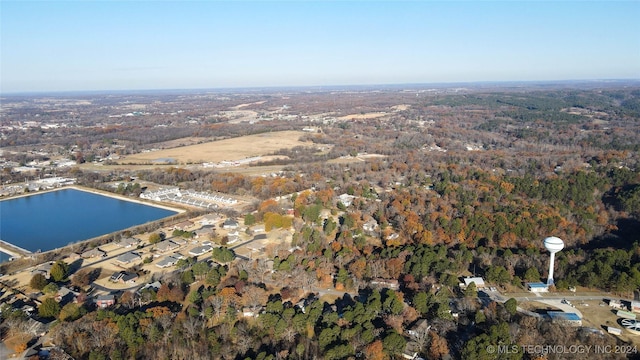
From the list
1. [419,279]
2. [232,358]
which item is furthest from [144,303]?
[419,279]

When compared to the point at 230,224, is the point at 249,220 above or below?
above

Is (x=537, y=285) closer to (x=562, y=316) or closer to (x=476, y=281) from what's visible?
(x=476, y=281)

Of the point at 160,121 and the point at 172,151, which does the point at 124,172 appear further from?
the point at 160,121

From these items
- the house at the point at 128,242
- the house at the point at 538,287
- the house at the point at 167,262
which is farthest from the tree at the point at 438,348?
the house at the point at 128,242

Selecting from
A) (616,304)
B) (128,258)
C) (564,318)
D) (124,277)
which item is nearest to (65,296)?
(124,277)

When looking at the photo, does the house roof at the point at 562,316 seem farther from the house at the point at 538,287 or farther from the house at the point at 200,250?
the house at the point at 200,250
